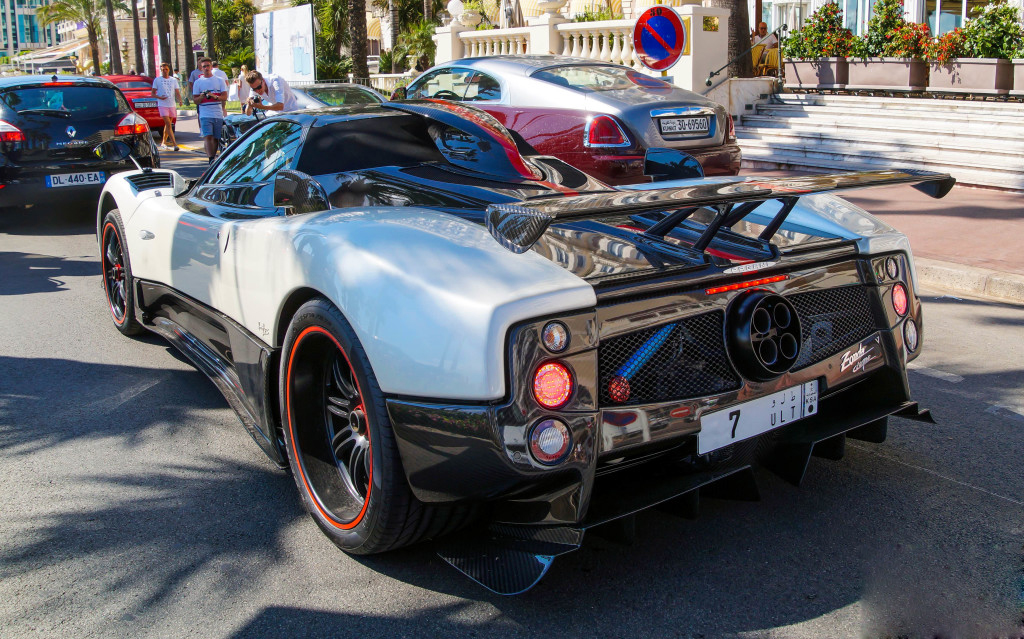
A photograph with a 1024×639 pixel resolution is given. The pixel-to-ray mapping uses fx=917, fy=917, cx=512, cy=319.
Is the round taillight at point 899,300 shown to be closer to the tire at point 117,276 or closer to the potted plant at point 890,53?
the tire at point 117,276

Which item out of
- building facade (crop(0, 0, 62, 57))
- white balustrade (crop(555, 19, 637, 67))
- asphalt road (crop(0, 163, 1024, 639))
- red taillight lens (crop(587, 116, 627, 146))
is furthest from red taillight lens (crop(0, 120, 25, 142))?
building facade (crop(0, 0, 62, 57))

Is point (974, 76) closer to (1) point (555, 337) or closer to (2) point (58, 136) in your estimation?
(2) point (58, 136)

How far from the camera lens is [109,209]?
557cm

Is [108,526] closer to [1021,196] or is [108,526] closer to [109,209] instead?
[109,209]

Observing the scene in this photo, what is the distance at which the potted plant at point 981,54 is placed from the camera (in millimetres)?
13164

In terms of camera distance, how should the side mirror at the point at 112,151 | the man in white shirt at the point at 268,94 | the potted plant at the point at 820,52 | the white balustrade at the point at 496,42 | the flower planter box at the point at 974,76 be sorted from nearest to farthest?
the side mirror at the point at 112,151 → the man in white shirt at the point at 268,94 → the flower planter box at the point at 974,76 → the potted plant at the point at 820,52 → the white balustrade at the point at 496,42

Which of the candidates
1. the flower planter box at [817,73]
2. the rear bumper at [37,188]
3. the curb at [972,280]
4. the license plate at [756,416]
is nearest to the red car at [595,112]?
the curb at [972,280]

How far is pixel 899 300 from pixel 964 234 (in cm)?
558

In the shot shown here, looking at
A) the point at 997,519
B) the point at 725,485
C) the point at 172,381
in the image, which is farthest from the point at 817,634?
the point at 172,381

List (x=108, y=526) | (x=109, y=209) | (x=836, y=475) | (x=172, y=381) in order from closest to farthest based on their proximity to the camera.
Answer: (x=108, y=526) < (x=836, y=475) < (x=172, y=381) < (x=109, y=209)

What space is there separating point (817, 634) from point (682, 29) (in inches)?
330

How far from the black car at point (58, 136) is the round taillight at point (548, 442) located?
8993 millimetres

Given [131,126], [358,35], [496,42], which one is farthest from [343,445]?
[358,35]

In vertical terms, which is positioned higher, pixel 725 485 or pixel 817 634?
pixel 725 485
